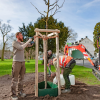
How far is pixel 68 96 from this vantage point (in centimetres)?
320

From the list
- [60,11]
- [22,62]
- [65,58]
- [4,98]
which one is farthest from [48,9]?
[4,98]

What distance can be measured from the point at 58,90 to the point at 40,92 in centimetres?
54

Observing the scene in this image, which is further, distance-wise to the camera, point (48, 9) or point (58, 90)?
point (48, 9)

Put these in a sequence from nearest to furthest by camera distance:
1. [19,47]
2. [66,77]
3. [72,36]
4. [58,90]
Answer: [19,47], [58,90], [66,77], [72,36]

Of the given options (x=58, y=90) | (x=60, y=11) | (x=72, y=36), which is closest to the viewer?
(x=58, y=90)

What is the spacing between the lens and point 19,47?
10.1 feet

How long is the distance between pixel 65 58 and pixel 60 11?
2.37 meters

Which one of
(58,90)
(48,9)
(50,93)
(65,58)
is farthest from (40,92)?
(48,9)

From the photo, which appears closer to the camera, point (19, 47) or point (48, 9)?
point (19, 47)

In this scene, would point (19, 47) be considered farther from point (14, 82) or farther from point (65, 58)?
point (65, 58)

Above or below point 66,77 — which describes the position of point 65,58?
above

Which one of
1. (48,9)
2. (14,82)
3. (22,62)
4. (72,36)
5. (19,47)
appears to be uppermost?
(72,36)

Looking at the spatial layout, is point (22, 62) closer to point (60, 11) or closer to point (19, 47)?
point (19, 47)

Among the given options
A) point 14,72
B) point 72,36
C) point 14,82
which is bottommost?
point 14,82
